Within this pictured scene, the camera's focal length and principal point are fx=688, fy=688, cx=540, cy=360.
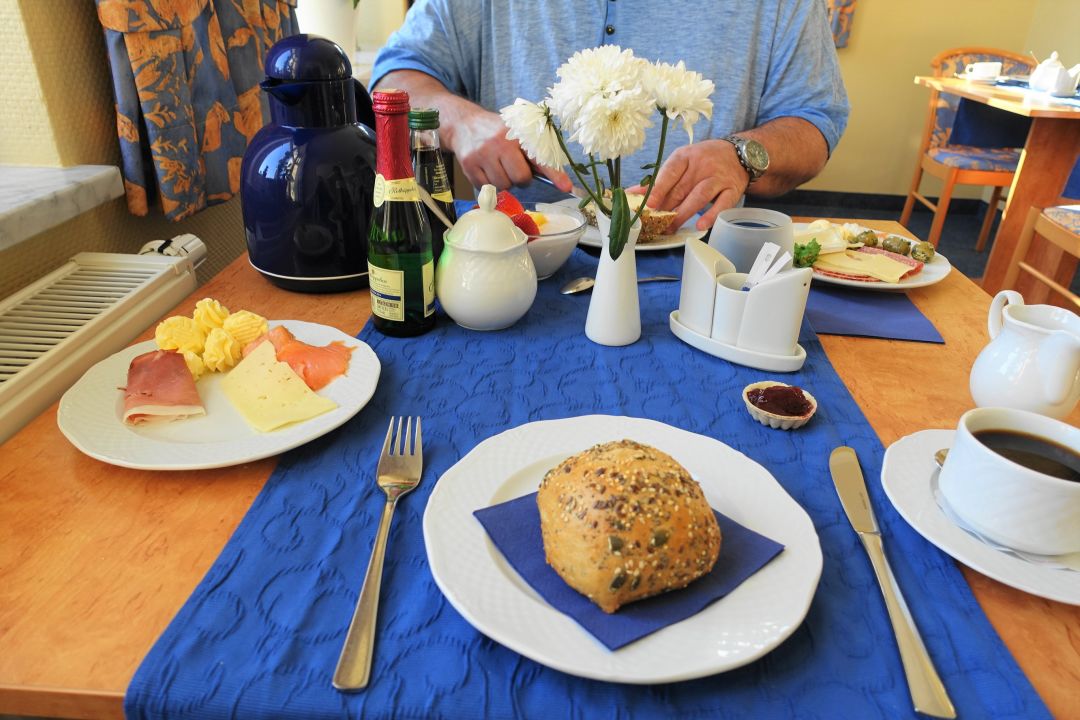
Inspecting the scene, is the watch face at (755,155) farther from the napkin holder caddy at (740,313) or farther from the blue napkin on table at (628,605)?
the blue napkin on table at (628,605)

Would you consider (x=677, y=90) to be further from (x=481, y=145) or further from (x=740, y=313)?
(x=481, y=145)

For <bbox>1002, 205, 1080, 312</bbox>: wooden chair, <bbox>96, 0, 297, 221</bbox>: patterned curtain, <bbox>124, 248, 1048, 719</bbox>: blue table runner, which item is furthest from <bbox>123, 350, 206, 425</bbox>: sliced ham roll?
<bbox>1002, 205, 1080, 312</bbox>: wooden chair

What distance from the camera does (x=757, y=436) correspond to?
0.80 meters

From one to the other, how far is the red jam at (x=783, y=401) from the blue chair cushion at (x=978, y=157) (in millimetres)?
3375

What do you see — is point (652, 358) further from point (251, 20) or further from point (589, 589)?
point (251, 20)

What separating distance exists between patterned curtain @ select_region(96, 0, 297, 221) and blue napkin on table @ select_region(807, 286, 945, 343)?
1.19 metres

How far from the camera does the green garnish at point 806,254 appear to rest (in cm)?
121

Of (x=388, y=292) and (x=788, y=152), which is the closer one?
(x=388, y=292)

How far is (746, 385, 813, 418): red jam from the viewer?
2.65ft

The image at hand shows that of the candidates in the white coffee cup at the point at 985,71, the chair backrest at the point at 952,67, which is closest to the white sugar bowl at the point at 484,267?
the chair backrest at the point at 952,67

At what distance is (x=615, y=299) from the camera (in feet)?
3.22

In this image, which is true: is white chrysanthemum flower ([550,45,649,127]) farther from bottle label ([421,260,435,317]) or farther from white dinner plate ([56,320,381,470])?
white dinner plate ([56,320,381,470])

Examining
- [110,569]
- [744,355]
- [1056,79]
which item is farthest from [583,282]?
[1056,79]

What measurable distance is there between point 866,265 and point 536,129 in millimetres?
695
